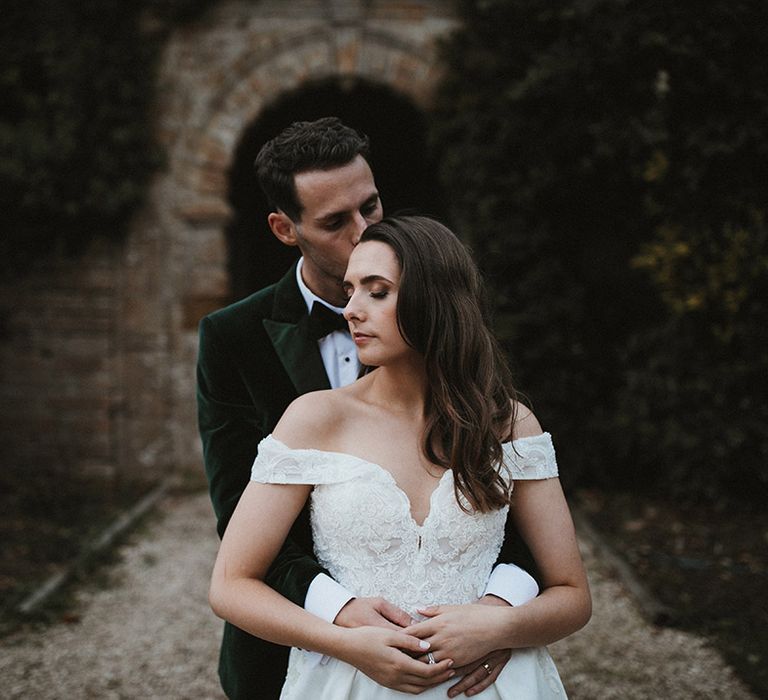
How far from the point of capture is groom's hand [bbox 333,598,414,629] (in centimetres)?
165

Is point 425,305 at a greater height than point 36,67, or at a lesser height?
lesser

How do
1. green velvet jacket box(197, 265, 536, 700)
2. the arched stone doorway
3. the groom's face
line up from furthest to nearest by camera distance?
the arched stone doorway → the groom's face → green velvet jacket box(197, 265, 536, 700)

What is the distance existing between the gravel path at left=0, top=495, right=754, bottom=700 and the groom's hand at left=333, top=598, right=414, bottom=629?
252 cm

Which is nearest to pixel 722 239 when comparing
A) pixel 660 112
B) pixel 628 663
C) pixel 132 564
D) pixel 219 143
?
pixel 660 112

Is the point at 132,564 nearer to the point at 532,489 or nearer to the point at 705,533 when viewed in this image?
the point at 705,533

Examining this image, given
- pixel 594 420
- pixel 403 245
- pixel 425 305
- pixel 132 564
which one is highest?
pixel 403 245

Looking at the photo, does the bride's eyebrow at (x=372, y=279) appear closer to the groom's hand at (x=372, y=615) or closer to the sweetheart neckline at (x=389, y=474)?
the sweetheart neckline at (x=389, y=474)

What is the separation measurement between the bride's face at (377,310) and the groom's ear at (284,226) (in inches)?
24.8

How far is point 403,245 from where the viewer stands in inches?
69.9

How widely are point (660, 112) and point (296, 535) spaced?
536 cm

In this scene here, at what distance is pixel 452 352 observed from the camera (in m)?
1.81

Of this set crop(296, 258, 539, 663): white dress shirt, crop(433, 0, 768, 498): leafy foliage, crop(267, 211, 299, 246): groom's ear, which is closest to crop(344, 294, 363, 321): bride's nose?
crop(296, 258, 539, 663): white dress shirt

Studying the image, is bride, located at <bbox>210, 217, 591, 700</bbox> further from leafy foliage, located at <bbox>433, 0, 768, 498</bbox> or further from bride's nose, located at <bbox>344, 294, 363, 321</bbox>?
leafy foliage, located at <bbox>433, 0, 768, 498</bbox>

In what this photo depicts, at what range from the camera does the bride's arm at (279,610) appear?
5.25 ft
